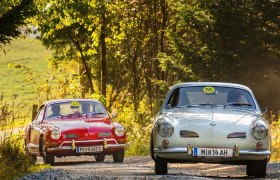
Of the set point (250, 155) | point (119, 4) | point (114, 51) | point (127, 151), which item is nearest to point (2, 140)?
point (250, 155)

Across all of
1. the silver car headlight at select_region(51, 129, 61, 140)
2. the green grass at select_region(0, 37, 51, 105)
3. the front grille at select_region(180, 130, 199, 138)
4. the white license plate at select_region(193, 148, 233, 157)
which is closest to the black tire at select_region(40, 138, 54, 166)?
the silver car headlight at select_region(51, 129, 61, 140)

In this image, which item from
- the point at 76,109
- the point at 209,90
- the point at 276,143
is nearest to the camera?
the point at 209,90

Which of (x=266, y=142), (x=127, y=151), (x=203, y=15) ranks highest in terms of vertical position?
(x=203, y=15)

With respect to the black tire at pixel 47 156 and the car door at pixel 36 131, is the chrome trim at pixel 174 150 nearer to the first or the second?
the black tire at pixel 47 156

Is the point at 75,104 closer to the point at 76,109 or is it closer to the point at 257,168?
the point at 76,109

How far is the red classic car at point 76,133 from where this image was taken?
19.3 metres

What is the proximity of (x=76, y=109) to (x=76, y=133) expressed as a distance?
4.91 feet

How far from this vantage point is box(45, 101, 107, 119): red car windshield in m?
20.2

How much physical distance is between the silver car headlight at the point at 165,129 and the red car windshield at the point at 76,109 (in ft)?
21.2

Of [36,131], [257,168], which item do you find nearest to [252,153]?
[257,168]

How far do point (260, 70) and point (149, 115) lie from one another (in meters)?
5.71

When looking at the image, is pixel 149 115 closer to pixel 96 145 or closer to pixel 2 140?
pixel 96 145

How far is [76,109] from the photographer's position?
68.0ft

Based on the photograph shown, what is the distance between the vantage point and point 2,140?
54.0 feet
